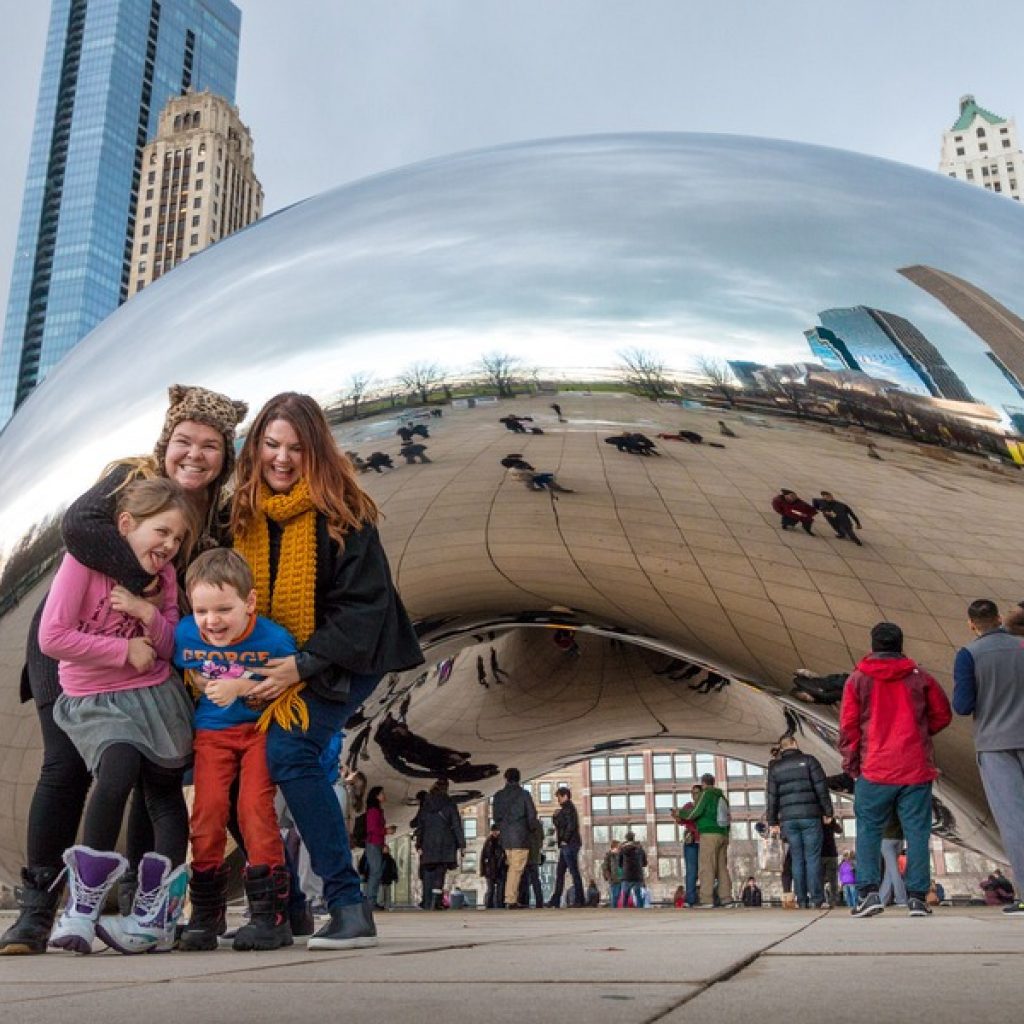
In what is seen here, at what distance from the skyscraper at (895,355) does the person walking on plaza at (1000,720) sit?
0.83m

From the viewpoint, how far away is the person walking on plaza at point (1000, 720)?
11.3 ft

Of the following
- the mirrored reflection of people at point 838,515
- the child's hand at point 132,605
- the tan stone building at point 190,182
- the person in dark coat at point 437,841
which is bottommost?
the person in dark coat at point 437,841

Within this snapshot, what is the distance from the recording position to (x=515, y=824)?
24.9 feet

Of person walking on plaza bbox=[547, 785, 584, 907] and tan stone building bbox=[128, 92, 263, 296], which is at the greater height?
tan stone building bbox=[128, 92, 263, 296]

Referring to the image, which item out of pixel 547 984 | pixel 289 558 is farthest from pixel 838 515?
pixel 547 984

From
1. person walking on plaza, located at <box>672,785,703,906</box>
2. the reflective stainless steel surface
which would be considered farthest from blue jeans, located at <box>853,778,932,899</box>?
person walking on plaza, located at <box>672,785,703,906</box>

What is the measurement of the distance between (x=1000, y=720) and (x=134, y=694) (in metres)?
2.76

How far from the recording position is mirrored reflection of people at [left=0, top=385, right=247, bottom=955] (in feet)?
7.84

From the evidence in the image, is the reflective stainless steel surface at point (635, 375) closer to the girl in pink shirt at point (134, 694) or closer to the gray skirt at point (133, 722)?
the girl in pink shirt at point (134, 694)

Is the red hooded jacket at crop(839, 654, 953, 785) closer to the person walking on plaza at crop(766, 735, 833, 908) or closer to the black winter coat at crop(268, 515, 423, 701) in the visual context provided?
the black winter coat at crop(268, 515, 423, 701)

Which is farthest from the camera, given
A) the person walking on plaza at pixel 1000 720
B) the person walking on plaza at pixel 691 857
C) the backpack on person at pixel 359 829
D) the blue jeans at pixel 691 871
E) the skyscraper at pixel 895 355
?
the blue jeans at pixel 691 871

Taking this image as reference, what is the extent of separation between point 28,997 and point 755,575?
2383 millimetres

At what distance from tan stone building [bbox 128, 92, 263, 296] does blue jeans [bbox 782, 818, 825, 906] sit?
292 feet

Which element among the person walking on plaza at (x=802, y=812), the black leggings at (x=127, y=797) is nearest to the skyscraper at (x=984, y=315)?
the black leggings at (x=127, y=797)
